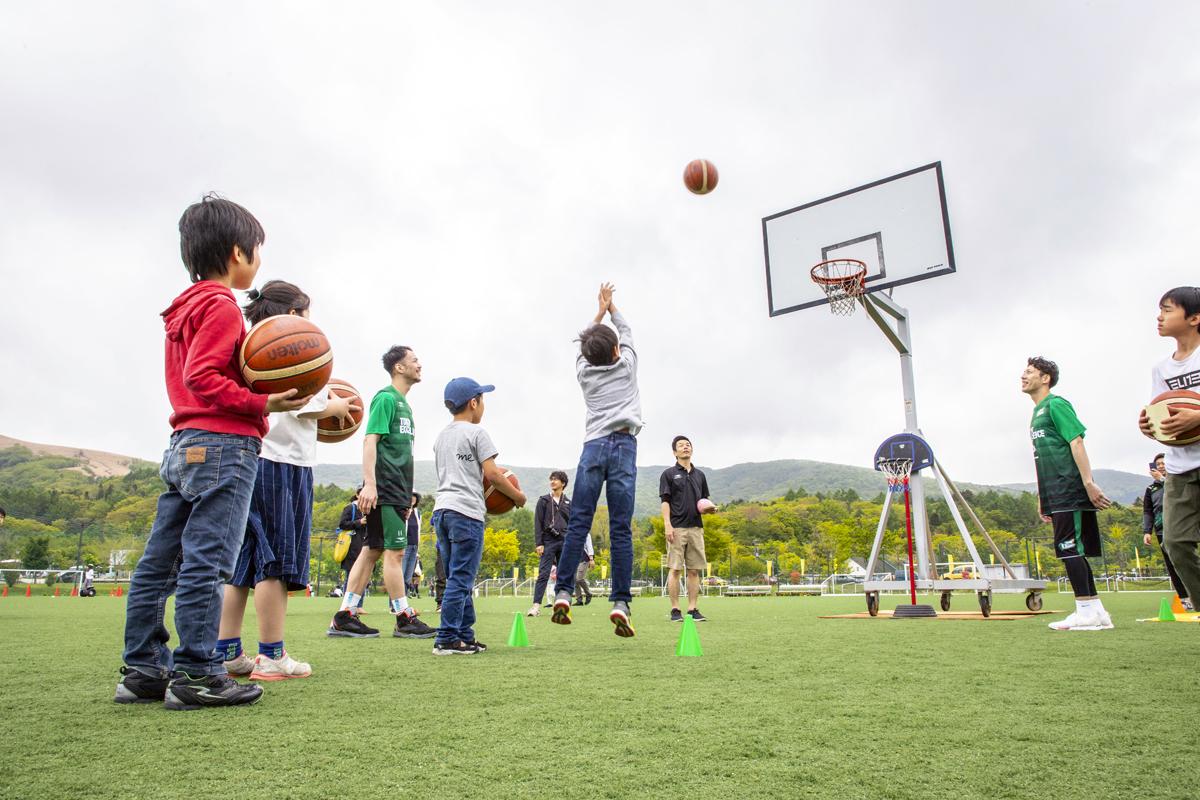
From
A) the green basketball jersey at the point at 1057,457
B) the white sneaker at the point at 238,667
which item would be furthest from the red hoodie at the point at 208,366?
the green basketball jersey at the point at 1057,457

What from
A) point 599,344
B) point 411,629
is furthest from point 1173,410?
point 411,629

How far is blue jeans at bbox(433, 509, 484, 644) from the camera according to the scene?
15.7ft

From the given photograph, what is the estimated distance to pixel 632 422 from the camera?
5266 millimetres

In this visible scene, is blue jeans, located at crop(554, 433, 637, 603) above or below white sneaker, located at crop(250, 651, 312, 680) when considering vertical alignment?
above

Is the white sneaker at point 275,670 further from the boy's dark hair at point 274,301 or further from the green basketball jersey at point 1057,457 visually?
the green basketball jersey at point 1057,457

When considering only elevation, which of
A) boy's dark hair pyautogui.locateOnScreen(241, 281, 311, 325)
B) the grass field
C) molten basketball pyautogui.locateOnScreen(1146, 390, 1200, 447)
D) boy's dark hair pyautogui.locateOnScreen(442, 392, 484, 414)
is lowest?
the grass field

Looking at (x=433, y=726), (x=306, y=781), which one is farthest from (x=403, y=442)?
(x=306, y=781)

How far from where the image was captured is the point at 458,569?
478cm

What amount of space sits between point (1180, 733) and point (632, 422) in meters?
3.49

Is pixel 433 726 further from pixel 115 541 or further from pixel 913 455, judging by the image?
pixel 115 541

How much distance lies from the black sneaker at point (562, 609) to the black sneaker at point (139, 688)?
2.45 meters

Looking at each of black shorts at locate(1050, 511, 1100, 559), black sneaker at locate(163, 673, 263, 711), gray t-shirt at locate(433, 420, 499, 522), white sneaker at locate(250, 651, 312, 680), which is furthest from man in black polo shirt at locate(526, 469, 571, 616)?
black sneaker at locate(163, 673, 263, 711)

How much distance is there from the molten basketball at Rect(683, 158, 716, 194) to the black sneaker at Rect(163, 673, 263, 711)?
863 centimetres

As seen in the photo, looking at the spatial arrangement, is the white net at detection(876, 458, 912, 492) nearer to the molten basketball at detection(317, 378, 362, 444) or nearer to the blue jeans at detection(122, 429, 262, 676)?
the molten basketball at detection(317, 378, 362, 444)
